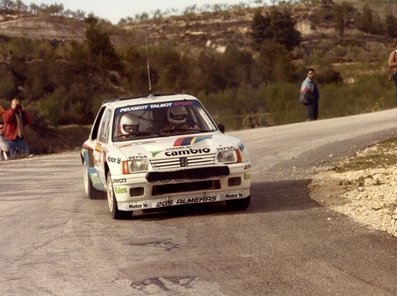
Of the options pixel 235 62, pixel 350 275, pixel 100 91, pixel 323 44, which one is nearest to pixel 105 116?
pixel 350 275

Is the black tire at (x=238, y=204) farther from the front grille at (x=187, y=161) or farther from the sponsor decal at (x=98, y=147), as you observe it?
the sponsor decal at (x=98, y=147)

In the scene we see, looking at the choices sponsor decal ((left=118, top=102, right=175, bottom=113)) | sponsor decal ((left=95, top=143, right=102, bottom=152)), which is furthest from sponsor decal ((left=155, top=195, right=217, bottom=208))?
sponsor decal ((left=118, top=102, right=175, bottom=113))

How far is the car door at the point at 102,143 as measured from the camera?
1230cm

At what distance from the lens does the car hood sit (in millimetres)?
11281

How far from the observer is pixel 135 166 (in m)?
11.2

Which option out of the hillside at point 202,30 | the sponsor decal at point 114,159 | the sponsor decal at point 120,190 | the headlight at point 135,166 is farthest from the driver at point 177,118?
the hillside at point 202,30

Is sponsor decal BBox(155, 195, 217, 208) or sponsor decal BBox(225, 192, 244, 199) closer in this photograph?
sponsor decal BBox(155, 195, 217, 208)

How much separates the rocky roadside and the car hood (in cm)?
152

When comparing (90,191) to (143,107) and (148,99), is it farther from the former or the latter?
(143,107)

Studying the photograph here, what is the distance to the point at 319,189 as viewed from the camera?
43.9 ft

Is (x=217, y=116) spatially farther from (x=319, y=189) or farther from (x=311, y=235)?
(x=311, y=235)

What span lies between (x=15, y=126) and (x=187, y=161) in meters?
12.9

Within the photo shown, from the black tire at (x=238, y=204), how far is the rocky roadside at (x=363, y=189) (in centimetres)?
97

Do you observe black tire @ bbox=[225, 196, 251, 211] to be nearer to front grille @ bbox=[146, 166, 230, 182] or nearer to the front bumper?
the front bumper
